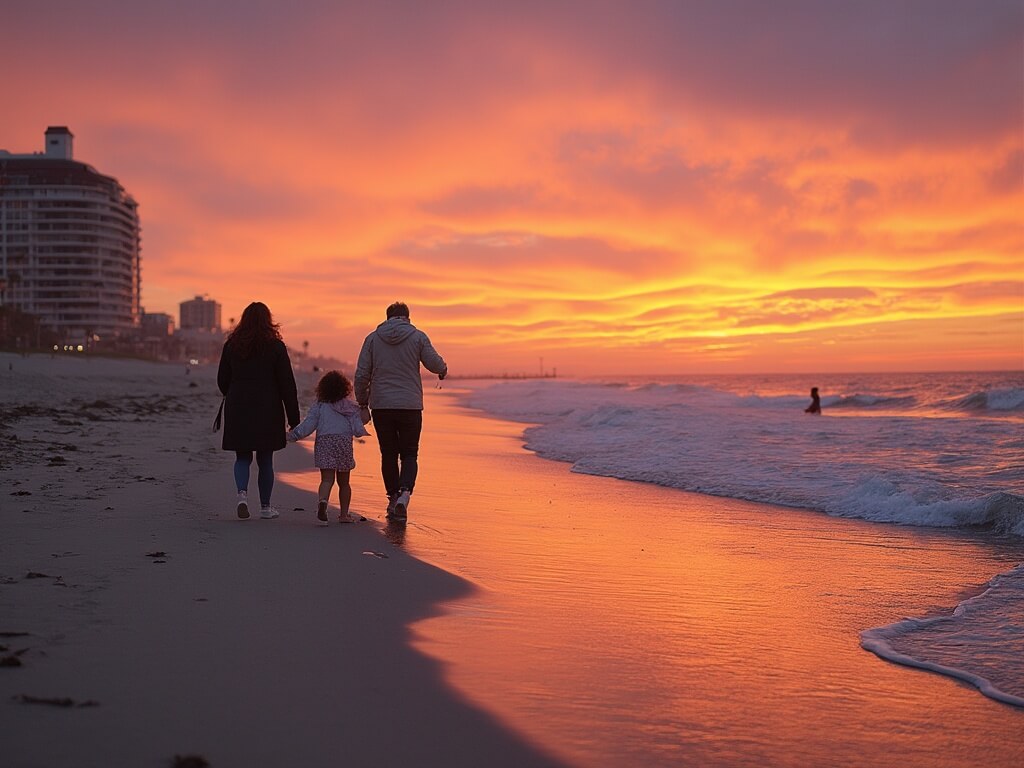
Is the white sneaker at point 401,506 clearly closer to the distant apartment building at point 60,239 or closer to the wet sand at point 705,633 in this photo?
the wet sand at point 705,633

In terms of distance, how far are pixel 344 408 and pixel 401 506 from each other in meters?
1.04

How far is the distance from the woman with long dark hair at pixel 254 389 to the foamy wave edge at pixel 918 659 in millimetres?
4741

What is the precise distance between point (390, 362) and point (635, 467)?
6.39 meters

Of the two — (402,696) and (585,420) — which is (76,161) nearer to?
(585,420)

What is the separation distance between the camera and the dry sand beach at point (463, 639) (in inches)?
112

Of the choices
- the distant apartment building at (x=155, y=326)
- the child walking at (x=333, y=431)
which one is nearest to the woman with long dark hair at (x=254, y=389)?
the child walking at (x=333, y=431)

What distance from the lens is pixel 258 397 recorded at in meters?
7.14

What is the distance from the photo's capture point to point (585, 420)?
995 inches

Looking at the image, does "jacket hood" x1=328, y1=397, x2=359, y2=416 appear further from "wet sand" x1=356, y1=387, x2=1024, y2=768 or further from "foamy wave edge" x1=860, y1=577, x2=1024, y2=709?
"foamy wave edge" x1=860, y1=577, x2=1024, y2=709

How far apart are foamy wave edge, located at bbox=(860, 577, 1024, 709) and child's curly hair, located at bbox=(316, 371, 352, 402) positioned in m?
4.80

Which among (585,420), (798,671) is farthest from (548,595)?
(585,420)

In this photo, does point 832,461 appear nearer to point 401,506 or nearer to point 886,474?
point 886,474

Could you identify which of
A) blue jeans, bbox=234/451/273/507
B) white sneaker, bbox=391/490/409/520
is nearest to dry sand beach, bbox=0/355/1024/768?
white sneaker, bbox=391/490/409/520

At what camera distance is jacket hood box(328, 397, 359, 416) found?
7.54 meters
